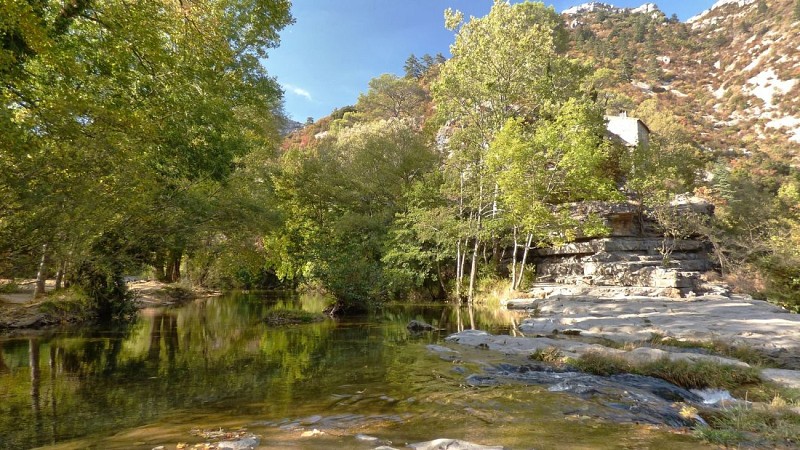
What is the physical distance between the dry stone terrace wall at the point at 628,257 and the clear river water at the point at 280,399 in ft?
51.2

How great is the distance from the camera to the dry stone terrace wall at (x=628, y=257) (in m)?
22.1

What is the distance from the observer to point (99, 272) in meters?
15.3

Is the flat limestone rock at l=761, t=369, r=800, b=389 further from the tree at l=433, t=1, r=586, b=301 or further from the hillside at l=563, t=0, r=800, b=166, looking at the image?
the hillside at l=563, t=0, r=800, b=166

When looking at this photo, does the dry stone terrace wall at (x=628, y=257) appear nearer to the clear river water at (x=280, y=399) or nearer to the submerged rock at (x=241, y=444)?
the clear river water at (x=280, y=399)

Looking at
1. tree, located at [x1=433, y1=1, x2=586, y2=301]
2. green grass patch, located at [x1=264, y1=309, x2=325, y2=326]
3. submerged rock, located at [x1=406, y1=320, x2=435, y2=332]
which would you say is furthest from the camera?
tree, located at [x1=433, y1=1, x2=586, y2=301]

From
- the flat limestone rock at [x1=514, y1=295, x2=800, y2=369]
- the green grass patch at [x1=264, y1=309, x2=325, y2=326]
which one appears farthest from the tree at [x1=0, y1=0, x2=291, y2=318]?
the flat limestone rock at [x1=514, y1=295, x2=800, y2=369]

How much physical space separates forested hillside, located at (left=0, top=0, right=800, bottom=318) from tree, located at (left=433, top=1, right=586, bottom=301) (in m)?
0.13

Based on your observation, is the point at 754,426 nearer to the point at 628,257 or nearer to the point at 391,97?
the point at 628,257

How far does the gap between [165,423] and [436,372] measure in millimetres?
4577

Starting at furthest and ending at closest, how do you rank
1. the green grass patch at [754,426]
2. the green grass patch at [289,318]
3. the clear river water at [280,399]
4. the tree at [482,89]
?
the tree at [482,89] < the green grass patch at [289,318] < the clear river water at [280,399] < the green grass patch at [754,426]

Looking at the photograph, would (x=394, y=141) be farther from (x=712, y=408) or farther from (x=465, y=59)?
(x=712, y=408)

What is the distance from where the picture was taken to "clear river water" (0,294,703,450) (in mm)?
4574

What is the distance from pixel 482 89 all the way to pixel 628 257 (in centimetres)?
1326

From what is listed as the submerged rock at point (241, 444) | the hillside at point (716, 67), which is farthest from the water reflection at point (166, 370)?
the hillside at point (716, 67)
